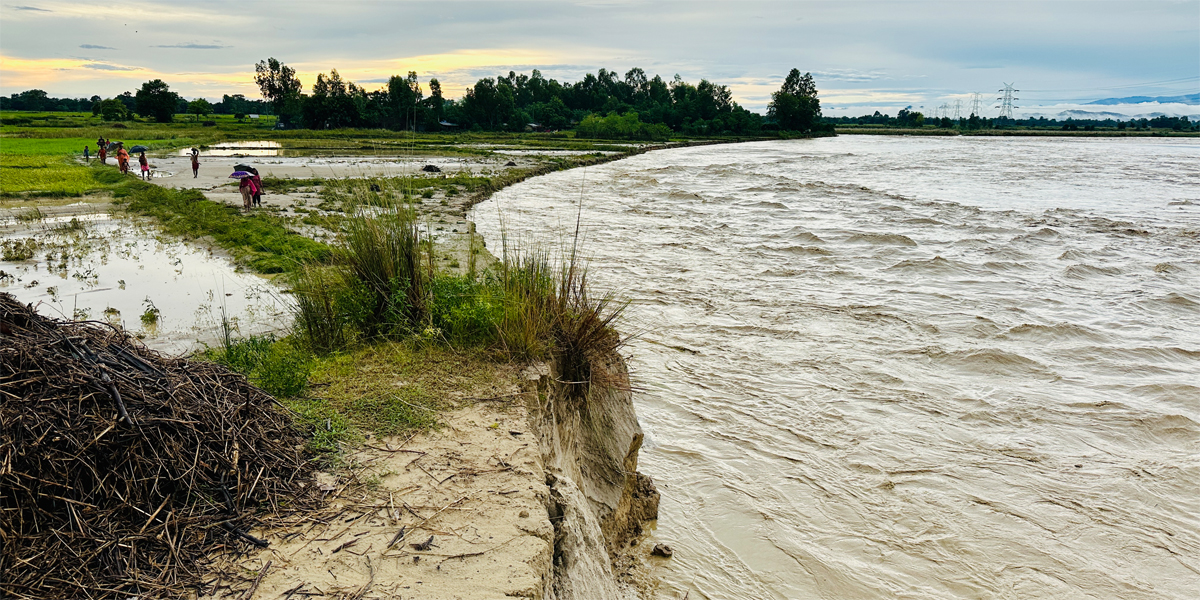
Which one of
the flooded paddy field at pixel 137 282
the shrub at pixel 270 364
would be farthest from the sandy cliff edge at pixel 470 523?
the flooded paddy field at pixel 137 282

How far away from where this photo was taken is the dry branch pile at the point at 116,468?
123 inches

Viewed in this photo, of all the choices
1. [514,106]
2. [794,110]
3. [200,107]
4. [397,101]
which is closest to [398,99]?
[397,101]

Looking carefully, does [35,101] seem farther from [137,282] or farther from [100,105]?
[137,282]

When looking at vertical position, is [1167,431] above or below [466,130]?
below

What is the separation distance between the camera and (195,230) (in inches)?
683

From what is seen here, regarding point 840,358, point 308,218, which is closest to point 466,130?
point 308,218

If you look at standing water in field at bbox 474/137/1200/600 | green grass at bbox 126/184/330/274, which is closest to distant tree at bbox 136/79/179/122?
green grass at bbox 126/184/330/274

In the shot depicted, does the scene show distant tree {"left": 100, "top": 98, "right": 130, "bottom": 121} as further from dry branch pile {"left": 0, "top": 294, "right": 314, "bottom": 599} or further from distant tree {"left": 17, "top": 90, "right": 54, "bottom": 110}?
dry branch pile {"left": 0, "top": 294, "right": 314, "bottom": 599}

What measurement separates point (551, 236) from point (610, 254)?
254 cm

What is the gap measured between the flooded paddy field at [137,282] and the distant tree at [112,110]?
3010 inches

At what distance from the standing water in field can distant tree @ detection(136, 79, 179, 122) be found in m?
90.2

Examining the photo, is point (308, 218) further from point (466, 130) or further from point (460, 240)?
point (466, 130)

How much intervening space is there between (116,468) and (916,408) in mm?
7699

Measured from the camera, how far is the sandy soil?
3369mm
